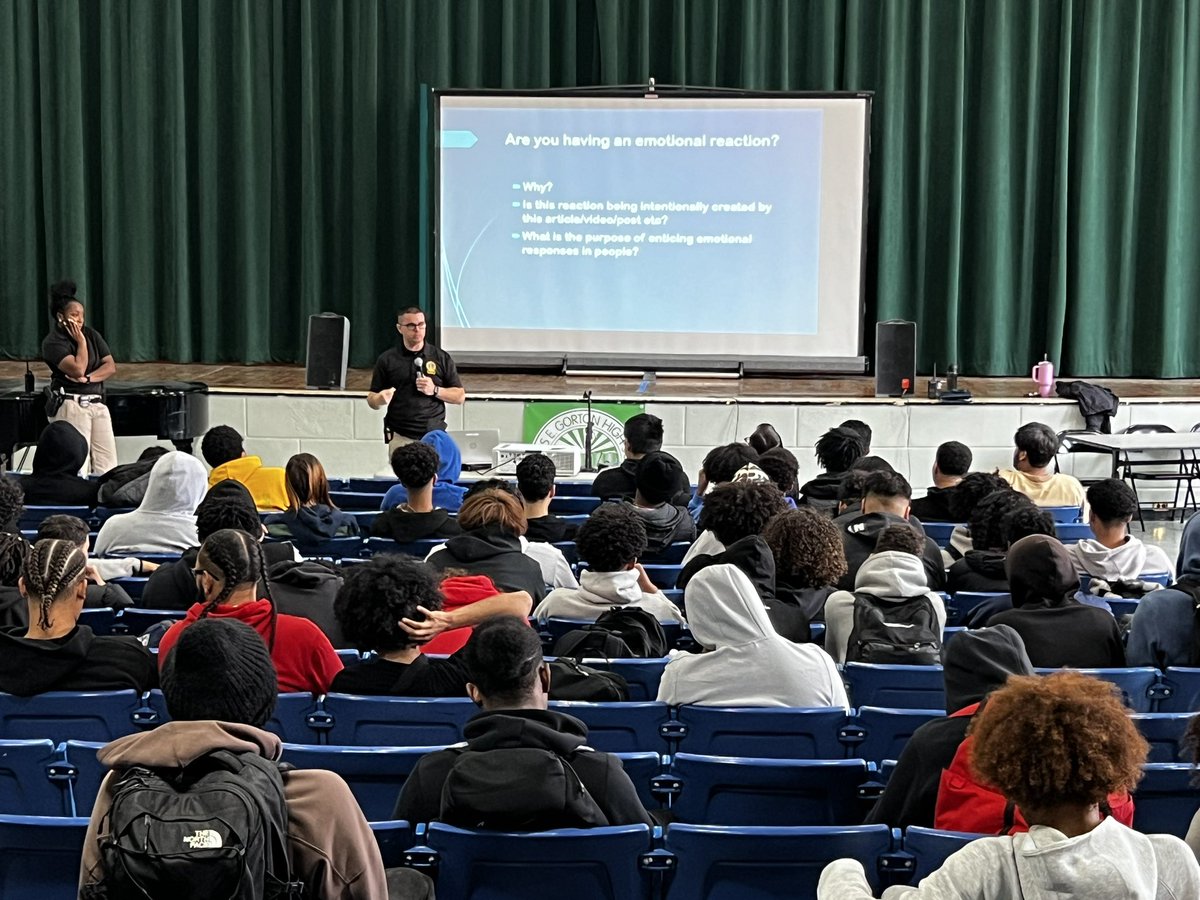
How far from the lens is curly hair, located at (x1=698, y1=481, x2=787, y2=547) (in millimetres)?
4910

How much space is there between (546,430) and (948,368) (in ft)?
12.6

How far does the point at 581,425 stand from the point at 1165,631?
631cm

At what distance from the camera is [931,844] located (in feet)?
8.98

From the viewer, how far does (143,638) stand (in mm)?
4324

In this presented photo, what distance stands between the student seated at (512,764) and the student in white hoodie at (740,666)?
82 centimetres

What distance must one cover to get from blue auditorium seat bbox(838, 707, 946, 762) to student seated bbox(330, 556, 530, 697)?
3.20 ft

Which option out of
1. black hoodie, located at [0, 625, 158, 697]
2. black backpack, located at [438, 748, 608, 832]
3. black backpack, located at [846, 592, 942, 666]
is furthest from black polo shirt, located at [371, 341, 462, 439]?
black backpack, located at [438, 748, 608, 832]

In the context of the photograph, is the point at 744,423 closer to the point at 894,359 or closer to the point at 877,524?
the point at 894,359

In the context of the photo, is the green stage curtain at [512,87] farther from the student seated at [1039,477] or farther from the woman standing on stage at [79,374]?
the student seated at [1039,477]

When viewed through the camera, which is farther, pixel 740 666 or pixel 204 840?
pixel 740 666

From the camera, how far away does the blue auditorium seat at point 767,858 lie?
282 cm

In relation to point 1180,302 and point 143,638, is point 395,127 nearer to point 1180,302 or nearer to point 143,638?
point 1180,302

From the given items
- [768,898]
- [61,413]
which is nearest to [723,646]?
[768,898]

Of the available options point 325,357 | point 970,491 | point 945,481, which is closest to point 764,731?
point 970,491
